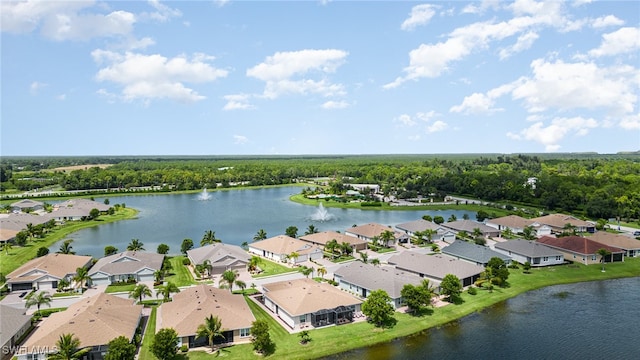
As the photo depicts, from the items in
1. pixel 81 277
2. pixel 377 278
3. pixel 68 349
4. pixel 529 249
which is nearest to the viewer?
pixel 68 349

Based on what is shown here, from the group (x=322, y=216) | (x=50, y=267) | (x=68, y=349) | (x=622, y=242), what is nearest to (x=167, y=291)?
(x=68, y=349)

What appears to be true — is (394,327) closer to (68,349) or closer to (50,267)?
(68,349)

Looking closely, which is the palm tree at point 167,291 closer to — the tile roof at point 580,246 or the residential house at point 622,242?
the tile roof at point 580,246

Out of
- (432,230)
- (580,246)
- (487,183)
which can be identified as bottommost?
(580,246)

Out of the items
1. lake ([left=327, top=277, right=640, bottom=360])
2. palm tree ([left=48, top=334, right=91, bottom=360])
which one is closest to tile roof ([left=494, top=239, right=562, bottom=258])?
lake ([left=327, top=277, right=640, bottom=360])

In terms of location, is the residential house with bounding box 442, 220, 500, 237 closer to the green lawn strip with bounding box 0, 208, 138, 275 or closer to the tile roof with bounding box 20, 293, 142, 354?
the tile roof with bounding box 20, 293, 142, 354

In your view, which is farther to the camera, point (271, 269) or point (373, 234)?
point (373, 234)

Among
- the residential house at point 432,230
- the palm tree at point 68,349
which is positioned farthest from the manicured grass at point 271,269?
the residential house at point 432,230
